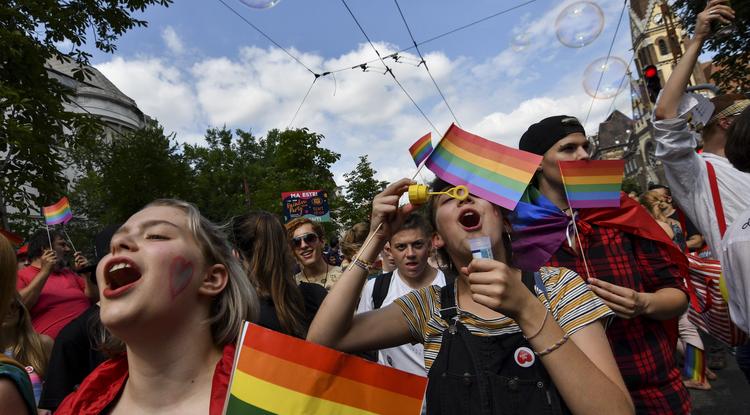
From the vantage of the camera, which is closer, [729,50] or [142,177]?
[729,50]

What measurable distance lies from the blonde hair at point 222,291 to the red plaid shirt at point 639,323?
53.1 inches

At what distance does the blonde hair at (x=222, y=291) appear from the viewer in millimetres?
1819

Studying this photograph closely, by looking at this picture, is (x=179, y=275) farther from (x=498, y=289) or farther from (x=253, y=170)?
(x=253, y=170)

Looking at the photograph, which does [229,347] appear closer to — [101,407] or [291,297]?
[101,407]

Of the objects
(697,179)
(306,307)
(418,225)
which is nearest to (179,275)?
(306,307)

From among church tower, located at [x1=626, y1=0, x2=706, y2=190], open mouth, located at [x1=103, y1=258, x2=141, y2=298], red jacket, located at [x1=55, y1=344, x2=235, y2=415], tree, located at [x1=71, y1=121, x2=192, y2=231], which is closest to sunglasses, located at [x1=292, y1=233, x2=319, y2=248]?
red jacket, located at [x1=55, y1=344, x2=235, y2=415]

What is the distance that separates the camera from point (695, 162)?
249 cm

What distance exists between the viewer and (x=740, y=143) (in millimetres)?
1873

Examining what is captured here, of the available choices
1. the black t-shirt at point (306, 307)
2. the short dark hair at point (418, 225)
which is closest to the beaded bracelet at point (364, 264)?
the black t-shirt at point (306, 307)

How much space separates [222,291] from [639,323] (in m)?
1.67

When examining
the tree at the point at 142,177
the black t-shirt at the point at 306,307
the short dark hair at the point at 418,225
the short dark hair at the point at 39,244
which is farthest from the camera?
the tree at the point at 142,177

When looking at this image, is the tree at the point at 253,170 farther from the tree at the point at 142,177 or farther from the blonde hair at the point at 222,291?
the blonde hair at the point at 222,291

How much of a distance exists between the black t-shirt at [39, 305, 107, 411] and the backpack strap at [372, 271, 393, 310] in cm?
176

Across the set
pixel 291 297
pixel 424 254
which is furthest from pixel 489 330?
pixel 424 254
